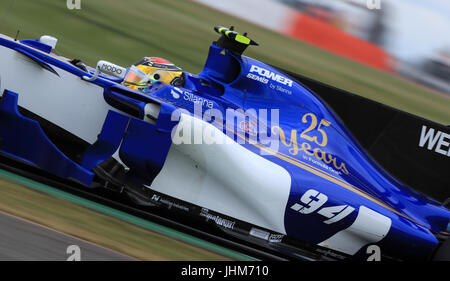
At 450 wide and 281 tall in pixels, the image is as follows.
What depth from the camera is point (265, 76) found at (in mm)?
5586

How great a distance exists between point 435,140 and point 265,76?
6.11 feet

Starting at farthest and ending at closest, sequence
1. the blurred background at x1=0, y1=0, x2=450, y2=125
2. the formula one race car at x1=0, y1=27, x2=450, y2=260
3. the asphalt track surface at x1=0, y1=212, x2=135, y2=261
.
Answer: the blurred background at x1=0, y1=0, x2=450, y2=125, the formula one race car at x1=0, y1=27, x2=450, y2=260, the asphalt track surface at x1=0, y1=212, x2=135, y2=261

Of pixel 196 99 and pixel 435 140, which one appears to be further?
pixel 435 140

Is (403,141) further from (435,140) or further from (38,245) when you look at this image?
(38,245)

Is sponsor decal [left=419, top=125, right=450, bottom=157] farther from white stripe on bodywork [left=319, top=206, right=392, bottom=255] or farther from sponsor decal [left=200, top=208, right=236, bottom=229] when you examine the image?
sponsor decal [left=200, top=208, right=236, bottom=229]

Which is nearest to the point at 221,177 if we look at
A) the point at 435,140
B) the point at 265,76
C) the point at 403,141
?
the point at 265,76

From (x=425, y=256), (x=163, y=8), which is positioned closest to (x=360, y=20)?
(x=163, y=8)

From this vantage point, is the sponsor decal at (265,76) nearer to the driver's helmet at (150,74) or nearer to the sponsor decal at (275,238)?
the driver's helmet at (150,74)

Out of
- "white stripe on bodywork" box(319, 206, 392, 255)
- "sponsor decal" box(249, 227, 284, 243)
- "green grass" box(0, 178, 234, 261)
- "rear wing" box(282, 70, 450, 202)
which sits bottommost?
"green grass" box(0, 178, 234, 261)

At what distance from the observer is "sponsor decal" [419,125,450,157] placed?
555 cm

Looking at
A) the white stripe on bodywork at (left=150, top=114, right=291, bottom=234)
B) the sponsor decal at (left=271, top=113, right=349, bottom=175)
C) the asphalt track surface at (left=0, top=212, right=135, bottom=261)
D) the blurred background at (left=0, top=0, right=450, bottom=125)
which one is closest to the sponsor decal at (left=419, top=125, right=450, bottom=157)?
the sponsor decal at (left=271, top=113, right=349, bottom=175)

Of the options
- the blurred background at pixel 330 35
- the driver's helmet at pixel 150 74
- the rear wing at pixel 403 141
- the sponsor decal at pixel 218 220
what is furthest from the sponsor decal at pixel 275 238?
the blurred background at pixel 330 35

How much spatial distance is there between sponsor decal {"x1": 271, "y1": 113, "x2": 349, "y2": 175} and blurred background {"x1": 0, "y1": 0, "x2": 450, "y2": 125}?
4.45m

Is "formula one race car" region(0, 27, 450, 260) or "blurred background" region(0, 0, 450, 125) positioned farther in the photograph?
"blurred background" region(0, 0, 450, 125)
